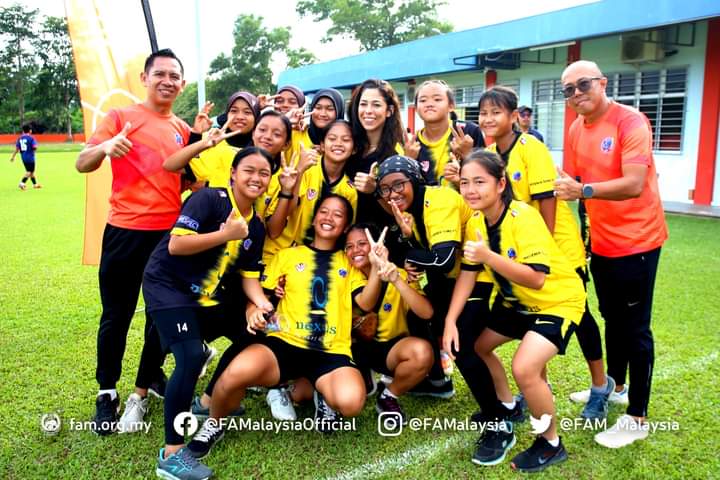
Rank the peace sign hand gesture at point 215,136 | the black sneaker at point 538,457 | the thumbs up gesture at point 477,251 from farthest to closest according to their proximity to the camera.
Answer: the peace sign hand gesture at point 215,136 → the black sneaker at point 538,457 → the thumbs up gesture at point 477,251

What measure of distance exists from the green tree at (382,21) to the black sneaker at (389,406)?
42926 mm

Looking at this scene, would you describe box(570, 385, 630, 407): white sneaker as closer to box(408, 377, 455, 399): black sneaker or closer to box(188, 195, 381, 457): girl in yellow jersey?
box(408, 377, 455, 399): black sneaker

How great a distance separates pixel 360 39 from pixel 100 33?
41.5m

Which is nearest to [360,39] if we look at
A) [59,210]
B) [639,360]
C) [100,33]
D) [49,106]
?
[49,106]

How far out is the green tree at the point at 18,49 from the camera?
55.2 metres

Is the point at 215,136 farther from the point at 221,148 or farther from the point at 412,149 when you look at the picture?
the point at 412,149

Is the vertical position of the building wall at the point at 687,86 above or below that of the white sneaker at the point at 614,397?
above

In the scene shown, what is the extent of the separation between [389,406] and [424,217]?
119 cm

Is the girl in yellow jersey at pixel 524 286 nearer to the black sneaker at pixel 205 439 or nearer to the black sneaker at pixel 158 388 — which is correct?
the black sneaker at pixel 205 439

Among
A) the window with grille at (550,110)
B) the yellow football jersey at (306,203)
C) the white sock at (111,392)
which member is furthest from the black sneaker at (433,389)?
the window with grille at (550,110)

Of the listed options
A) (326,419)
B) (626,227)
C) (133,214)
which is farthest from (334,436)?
(626,227)

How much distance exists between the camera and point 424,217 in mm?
3420

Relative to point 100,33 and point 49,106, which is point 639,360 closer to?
point 100,33

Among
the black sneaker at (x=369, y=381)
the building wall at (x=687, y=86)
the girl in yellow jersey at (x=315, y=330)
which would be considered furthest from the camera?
the building wall at (x=687, y=86)
